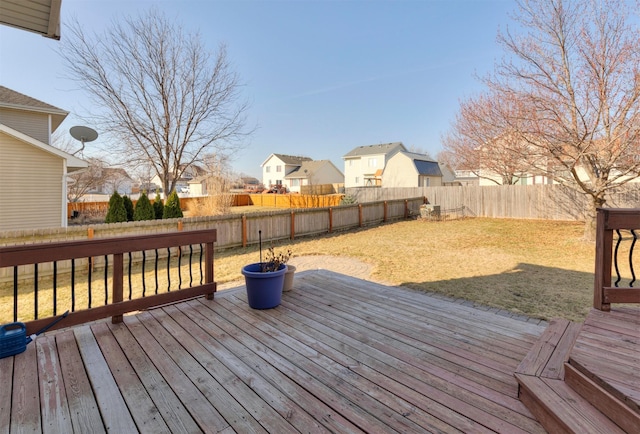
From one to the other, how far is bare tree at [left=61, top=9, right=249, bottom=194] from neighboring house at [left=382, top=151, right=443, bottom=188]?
15057 millimetres

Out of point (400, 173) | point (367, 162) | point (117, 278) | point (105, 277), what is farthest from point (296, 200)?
point (117, 278)

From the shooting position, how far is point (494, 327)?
Answer: 2.85 meters

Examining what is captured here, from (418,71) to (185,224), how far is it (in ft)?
39.6

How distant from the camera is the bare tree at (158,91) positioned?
36.9ft

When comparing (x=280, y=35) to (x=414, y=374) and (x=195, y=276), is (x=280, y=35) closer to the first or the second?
(x=195, y=276)

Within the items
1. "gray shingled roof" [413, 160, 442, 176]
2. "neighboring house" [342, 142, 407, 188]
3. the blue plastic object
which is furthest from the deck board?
"neighboring house" [342, 142, 407, 188]

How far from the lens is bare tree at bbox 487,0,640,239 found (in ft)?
23.5

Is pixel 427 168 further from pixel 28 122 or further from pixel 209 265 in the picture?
pixel 209 265

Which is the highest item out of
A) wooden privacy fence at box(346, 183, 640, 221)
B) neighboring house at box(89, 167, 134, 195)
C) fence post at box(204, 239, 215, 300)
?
neighboring house at box(89, 167, 134, 195)

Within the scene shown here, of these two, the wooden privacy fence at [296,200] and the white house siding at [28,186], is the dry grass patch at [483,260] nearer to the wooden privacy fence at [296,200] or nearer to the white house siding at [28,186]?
the white house siding at [28,186]

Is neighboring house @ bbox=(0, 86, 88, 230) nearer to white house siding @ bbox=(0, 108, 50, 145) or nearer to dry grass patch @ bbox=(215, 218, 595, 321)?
white house siding @ bbox=(0, 108, 50, 145)

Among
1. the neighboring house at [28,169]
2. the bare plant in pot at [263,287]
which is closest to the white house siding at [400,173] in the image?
the neighboring house at [28,169]

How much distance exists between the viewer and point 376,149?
3322 centimetres

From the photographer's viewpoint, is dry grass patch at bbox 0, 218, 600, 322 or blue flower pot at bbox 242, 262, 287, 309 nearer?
blue flower pot at bbox 242, 262, 287, 309
